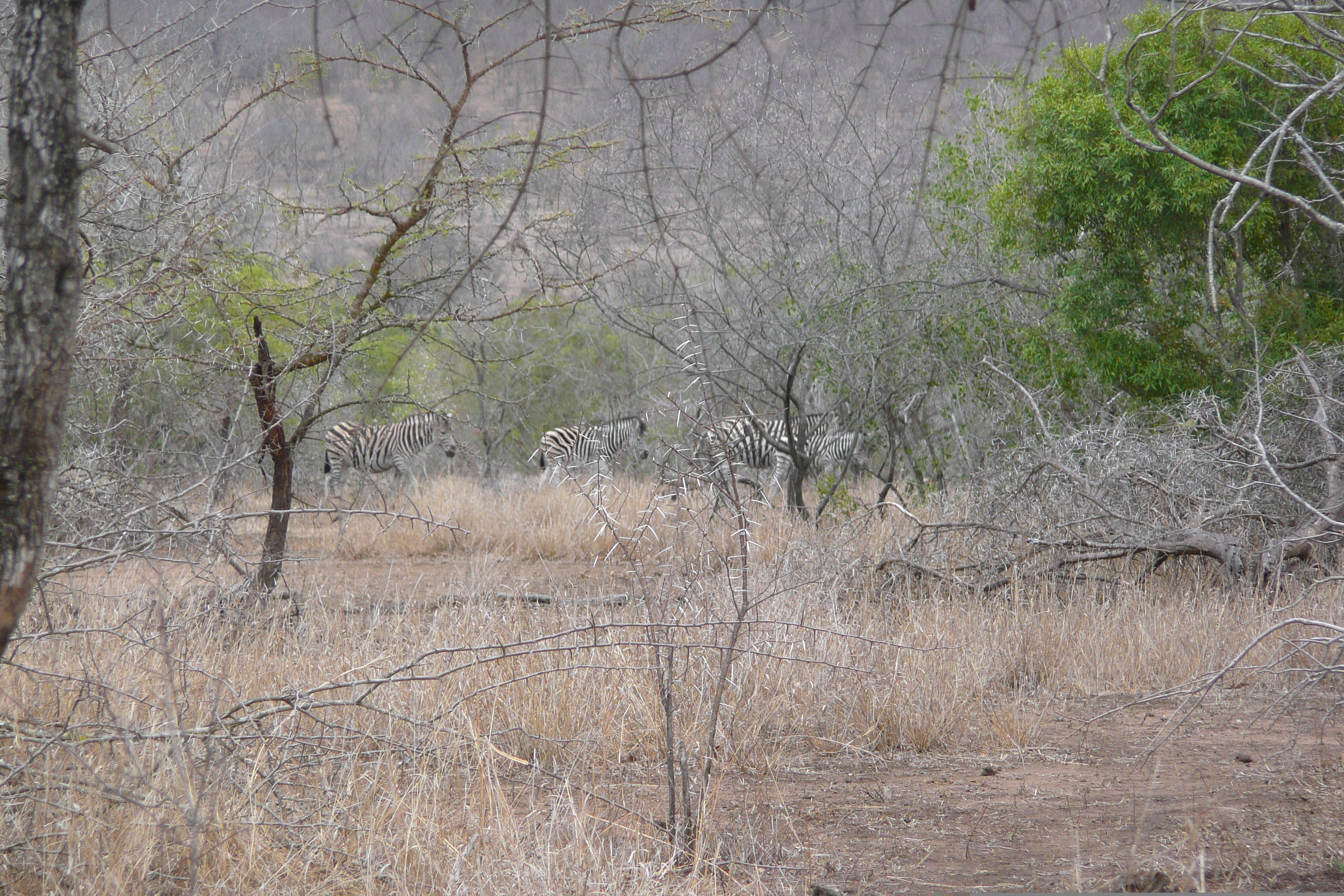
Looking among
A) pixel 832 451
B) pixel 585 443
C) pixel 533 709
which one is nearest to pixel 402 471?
pixel 585 443

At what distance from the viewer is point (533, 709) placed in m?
4.45

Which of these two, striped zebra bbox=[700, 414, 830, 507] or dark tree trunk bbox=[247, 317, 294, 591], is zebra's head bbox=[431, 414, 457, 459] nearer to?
striped zebra bbox=[700, 414, 830, 507]

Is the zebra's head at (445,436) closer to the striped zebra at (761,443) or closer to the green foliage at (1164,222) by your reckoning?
the striped zebra at (761,443)

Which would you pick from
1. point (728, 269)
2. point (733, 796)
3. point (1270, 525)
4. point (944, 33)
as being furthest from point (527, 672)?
point (728, 269)

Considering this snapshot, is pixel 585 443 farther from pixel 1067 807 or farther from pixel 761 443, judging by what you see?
pixel 1067 807

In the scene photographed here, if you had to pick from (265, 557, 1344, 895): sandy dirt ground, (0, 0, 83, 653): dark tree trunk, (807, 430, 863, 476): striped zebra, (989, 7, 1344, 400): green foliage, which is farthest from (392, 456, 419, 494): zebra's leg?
(0, 0, 83, 653): dark tree trunk

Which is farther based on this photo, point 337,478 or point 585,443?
point 585,443

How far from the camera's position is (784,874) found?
10.3ft

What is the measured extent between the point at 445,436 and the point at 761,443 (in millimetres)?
6448

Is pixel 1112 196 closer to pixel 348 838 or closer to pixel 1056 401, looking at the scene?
pixel 1056 401

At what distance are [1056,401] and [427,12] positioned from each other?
8631 millimetres

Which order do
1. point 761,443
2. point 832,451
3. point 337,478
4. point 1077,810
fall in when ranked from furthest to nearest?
point 337,478 → point 761,443 → point 832,451 → point 1077,810

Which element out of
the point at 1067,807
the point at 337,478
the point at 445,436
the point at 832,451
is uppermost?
the point at 445,436

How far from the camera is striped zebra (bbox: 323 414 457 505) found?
18.8 meters
